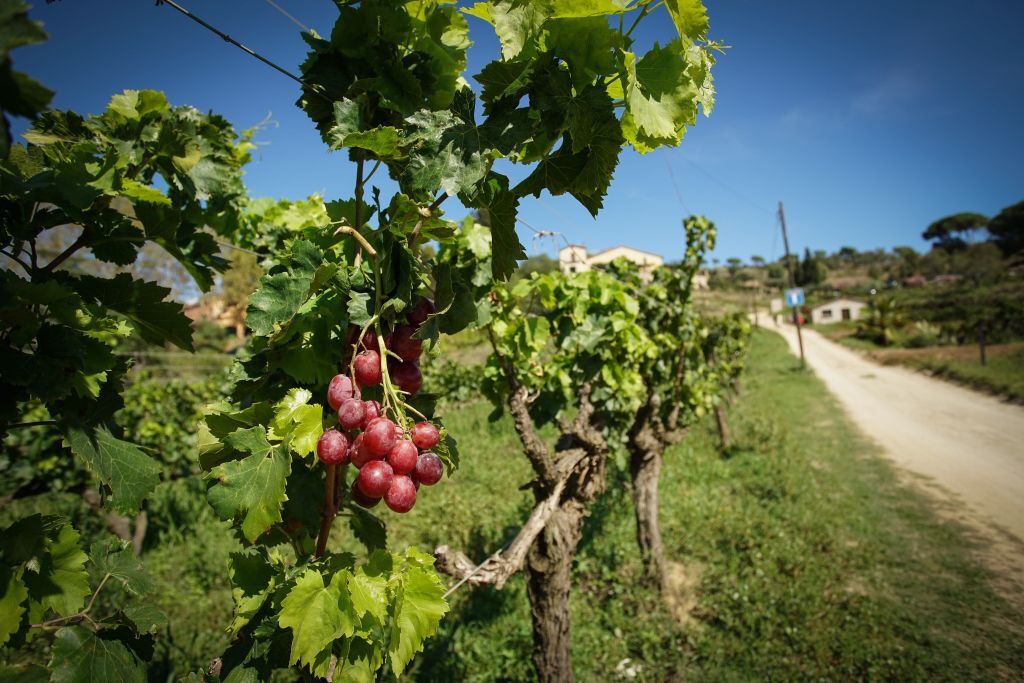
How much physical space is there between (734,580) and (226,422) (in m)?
5.51

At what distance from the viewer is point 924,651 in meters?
4.05

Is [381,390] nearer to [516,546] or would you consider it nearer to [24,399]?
[24,399]

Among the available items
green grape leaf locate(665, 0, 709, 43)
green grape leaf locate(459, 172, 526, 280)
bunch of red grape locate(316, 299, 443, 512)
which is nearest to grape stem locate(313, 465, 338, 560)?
bunch of red grape locate(316, 299, 443, 512)

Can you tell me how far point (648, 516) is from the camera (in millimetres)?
5352

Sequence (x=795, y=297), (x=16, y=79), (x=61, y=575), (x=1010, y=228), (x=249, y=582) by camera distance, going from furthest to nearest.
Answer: (x=1010, y=228) < (x=795, y=297) < (x=249, y=582) < (x=61, y=575) < (x=16, y=79)

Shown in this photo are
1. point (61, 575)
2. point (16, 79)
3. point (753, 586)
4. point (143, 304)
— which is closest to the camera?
point (16, 79)

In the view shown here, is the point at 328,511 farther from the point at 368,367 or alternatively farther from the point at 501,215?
the point at 501,215

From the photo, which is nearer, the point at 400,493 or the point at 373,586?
the point at 400,493

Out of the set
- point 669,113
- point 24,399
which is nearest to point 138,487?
point 24,399

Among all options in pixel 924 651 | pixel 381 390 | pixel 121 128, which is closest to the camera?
pixel 381 390

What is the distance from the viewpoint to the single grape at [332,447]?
3.71ft

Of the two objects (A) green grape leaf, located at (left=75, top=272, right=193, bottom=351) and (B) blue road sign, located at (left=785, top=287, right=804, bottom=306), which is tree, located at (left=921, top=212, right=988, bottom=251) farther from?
(A) green grape leaf, located at (left=75, top=272, right=193, bottom=351)

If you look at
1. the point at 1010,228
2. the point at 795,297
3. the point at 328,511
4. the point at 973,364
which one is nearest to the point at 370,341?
the point at 328,511

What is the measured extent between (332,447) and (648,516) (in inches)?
194
